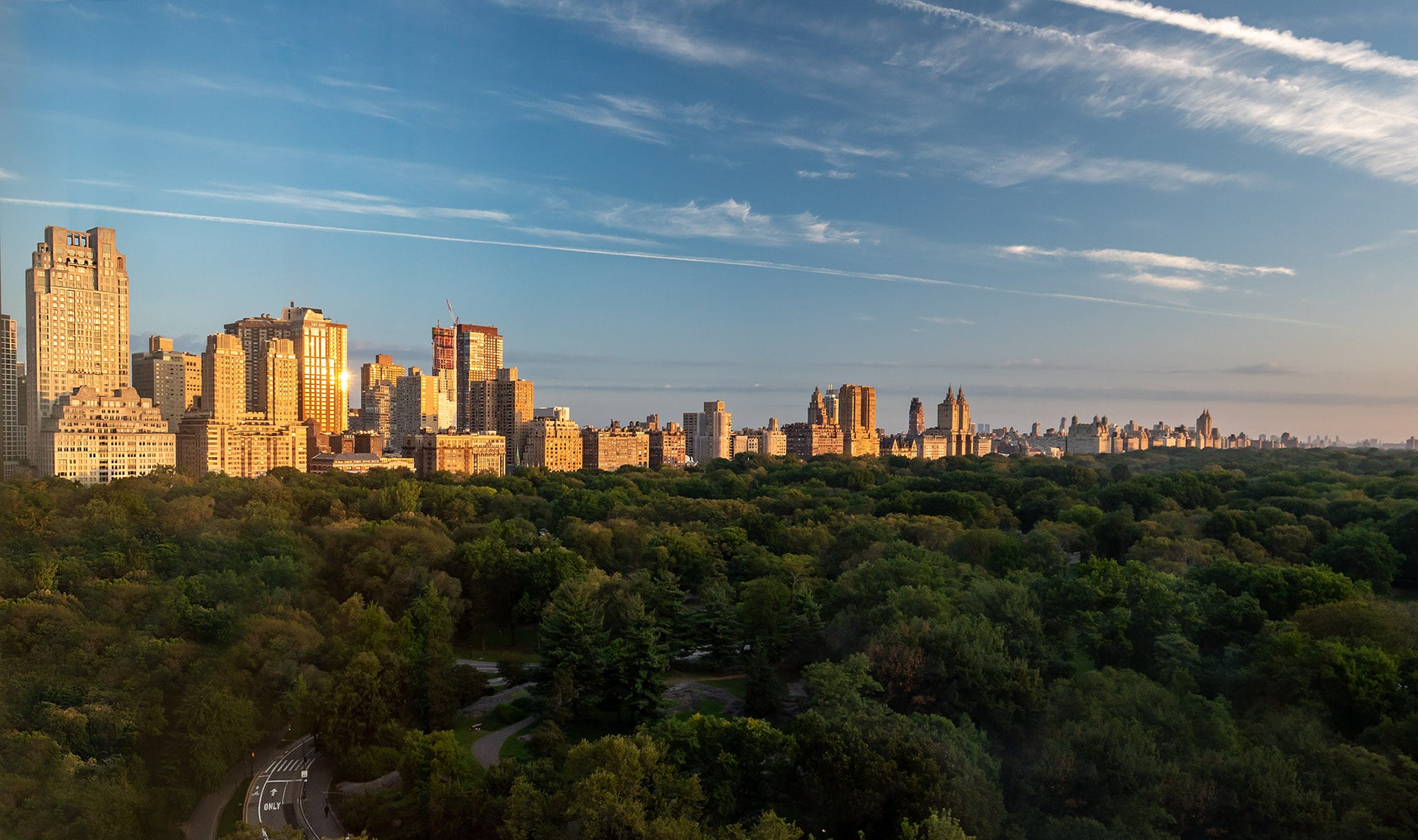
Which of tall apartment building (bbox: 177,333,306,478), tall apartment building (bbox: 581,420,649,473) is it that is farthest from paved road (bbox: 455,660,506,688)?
tall apartment building (bbox: 581,420,649,473)

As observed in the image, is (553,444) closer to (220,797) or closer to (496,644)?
(496,644)

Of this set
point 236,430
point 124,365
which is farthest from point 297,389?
point 124,365

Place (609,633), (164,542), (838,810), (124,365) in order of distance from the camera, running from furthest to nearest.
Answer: (124,365)
(164,542)
(609,633)
(838,810)

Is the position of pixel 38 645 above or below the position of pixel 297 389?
below

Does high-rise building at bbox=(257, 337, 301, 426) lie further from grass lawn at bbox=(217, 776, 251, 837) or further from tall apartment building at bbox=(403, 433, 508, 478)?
grass lawn at bbox=(217, 776, 251, 837)

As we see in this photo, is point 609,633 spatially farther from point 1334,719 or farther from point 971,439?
point 971,439

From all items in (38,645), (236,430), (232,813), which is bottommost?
(232,813)

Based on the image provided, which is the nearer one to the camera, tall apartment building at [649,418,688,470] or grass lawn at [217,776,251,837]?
grass lawn at [217,776,251,837]
